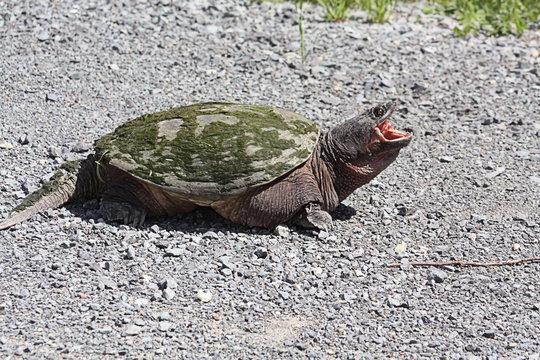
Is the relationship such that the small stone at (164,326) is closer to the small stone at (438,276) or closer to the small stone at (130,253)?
the small stone at (130,253)

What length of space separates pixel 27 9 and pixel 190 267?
11.8ft

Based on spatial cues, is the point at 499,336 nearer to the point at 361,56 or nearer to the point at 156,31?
the point at 361,56

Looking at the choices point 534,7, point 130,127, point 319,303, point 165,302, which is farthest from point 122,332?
point 534,7

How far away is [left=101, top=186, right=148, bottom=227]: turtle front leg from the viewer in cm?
425

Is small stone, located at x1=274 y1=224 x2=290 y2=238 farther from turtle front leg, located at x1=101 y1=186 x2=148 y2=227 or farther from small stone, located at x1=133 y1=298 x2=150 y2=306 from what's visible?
small stone, located at x1=133 y1=298 x2=150 y2=306

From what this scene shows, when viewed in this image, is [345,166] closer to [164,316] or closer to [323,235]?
[323,235]

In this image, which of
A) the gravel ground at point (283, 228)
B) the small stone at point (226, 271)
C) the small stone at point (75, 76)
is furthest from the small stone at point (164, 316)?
the small stone at point (75, 76)

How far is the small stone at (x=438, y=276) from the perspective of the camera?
13.0 ft

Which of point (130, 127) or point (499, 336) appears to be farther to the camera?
point (130, 127)

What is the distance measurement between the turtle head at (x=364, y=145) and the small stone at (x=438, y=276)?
700mm

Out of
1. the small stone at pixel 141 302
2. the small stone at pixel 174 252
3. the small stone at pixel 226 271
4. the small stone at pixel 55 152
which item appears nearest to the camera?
the small stone at pixel 141 302

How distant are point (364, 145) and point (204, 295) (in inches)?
49.5

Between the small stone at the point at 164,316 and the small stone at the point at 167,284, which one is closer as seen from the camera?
the small stone at the point at 164,316

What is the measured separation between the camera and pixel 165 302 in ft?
12.0
